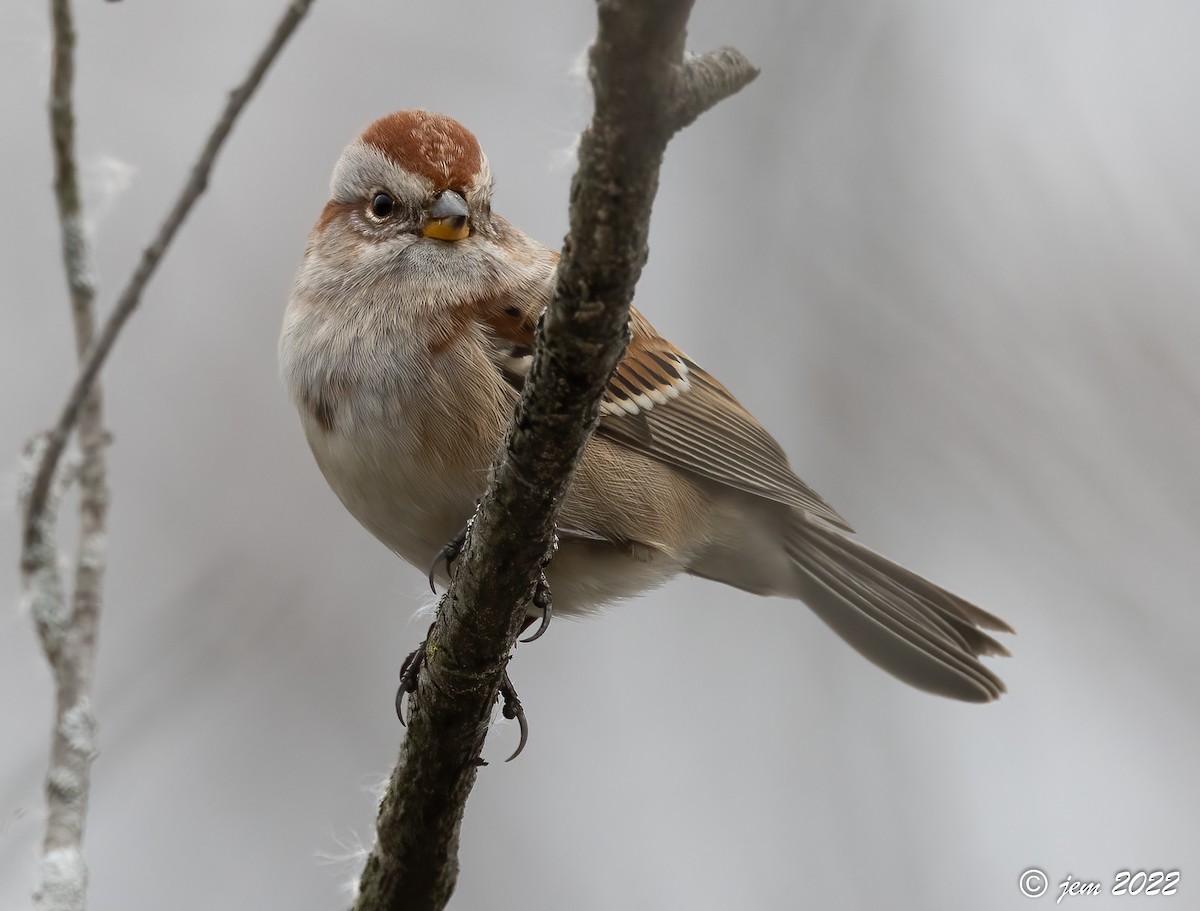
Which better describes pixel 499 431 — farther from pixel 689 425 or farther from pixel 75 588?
pixel 75 588

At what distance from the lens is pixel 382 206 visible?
369 centimetres

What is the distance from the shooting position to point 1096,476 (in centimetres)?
339

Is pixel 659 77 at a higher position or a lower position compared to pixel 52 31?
lower

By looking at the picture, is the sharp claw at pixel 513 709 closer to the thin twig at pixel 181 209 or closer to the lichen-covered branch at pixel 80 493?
the lichen-covered branch at pixel 80 493

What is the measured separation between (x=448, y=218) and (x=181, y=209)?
1318 millimetres

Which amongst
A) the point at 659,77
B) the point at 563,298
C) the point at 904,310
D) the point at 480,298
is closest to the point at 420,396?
the point at 480,298

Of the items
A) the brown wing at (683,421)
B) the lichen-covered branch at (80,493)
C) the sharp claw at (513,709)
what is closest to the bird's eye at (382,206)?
the brown wing at (683,421)

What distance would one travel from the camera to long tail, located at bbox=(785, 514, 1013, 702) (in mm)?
4172

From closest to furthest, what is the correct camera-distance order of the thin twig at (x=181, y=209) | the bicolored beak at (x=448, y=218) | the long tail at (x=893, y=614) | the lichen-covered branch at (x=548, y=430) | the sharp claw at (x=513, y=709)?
the lichen-covered branch at (x=548, y=430) → the thin twig at (x=181, y=209) → the sharp claw at (x=513, y=709) → the bicolored beak at (x=448, y=218) → the long tail at (x=893, y=614)

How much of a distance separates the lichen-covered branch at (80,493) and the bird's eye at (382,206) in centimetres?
111

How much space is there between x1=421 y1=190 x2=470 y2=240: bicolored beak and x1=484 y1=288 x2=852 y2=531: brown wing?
0.99ft

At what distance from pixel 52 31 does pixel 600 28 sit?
1650 millimetres

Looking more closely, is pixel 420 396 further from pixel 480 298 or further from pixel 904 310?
pixel 904 310

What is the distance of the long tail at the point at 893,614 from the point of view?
4.17 meters
